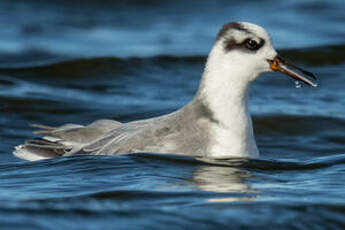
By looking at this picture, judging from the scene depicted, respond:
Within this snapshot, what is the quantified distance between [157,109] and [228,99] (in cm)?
375

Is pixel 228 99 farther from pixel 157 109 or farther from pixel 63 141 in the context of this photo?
pixel 157 109

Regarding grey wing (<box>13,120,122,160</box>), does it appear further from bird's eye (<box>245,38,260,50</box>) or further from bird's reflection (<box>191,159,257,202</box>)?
bird's eye (<box>245,38,260,50</box>)

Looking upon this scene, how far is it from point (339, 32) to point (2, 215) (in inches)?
461

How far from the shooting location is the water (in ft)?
21.7

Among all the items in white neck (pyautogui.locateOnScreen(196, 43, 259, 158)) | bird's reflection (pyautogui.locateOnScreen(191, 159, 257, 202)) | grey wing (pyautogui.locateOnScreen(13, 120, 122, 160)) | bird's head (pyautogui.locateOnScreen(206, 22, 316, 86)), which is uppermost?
bird's head (pyautogui.locateOnScreen(206, 22, 316, 86))

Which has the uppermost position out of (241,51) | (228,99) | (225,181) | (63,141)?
(241,51)

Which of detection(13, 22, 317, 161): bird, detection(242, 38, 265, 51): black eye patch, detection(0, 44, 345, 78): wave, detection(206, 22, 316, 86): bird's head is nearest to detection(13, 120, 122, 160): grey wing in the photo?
detection(13, 22, 317, 161): bird

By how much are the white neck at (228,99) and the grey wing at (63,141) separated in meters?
1.16

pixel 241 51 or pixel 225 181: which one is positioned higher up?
pixel 241 51

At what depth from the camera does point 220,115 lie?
775 centimetres

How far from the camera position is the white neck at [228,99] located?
7.67 m

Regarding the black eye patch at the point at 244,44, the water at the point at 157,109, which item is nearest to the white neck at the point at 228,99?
the black eye patch at the point at 244,44

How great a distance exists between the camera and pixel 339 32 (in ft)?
56.0

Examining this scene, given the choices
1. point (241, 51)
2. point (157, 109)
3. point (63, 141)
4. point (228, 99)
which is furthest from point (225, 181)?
point (157, 109)
